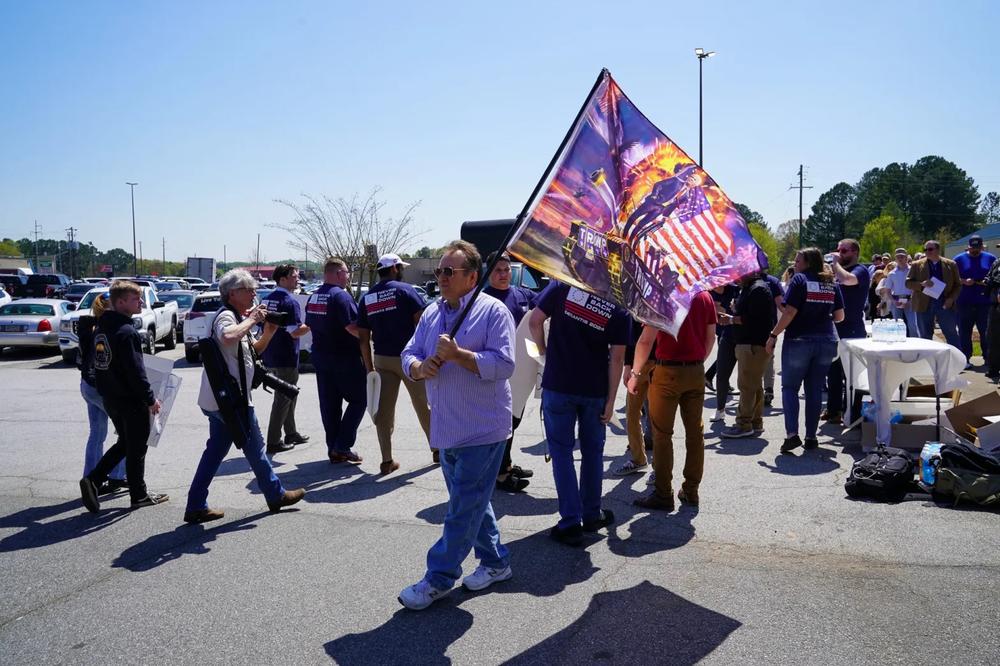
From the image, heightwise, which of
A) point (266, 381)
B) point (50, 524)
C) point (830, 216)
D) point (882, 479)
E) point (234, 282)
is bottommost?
point (50, 524)

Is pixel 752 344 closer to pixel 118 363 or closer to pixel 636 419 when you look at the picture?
pixel 636 419

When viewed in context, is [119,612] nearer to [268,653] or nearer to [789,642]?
[268,653]

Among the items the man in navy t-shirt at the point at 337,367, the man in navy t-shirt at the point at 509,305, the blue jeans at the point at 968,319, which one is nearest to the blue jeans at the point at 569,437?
the man in navy t-shirt at the point at 509,305

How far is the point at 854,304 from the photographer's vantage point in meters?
Result: 8.33

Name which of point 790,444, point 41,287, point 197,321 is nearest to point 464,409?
point 790,444

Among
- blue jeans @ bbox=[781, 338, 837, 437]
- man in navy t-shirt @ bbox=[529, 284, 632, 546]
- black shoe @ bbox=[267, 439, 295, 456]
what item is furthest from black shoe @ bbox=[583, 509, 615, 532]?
black shoe @ bbox=[267, 439, 295, 456]

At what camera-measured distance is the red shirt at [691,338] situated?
220 inches

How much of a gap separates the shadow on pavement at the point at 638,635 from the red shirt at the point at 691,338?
1970 millimetres

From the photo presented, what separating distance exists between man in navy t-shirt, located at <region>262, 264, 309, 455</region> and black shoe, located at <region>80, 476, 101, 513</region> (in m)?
2.33

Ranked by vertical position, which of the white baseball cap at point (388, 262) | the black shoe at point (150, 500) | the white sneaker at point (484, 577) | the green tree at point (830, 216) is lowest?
the black shoe at point (150, 500)

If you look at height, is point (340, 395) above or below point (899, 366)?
below

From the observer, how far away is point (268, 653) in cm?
361

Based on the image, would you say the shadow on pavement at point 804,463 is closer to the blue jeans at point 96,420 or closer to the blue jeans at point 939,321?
the blue jeans at point 96,420

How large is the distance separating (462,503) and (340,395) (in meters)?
4.06
